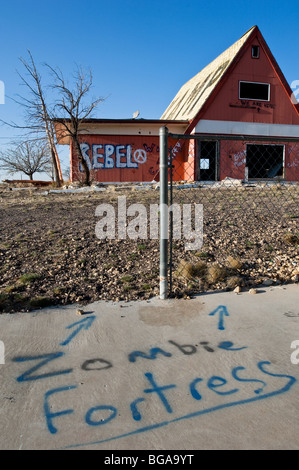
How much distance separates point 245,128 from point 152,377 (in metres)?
16.8

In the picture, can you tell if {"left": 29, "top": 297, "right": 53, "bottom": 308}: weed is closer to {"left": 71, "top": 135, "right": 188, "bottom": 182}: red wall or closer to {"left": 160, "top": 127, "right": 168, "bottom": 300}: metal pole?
{"left": 160, "top": 127, "right": 168, "bottom": 300}: metal pole

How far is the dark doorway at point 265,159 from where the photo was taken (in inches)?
755

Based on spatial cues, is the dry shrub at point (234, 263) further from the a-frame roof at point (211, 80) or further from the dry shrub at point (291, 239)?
the a-frame roof at point (211, 80)

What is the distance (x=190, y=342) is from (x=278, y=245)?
278 cm

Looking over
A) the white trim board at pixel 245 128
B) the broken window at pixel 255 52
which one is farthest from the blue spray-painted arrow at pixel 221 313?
the broken window at pixel 255 52

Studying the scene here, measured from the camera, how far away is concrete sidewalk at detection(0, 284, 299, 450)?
1.87 metres

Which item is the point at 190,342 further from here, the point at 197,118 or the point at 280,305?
the point at 197,118

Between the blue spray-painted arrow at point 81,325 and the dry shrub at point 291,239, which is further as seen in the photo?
the dry shrub at point 291,239

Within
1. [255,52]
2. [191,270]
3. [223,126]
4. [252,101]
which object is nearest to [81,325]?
[191,270]

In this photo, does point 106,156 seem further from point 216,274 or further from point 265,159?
point 216,274

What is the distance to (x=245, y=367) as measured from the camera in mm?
2484

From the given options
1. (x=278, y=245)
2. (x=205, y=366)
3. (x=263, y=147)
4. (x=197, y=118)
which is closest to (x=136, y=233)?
(x=278, y=245)

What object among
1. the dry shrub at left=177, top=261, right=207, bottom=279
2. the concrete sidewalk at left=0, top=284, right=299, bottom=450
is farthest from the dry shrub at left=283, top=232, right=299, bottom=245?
the concrete sidewalk at left=0, top=284, right=299, bottom=450

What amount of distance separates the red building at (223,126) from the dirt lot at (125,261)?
1115 cm
